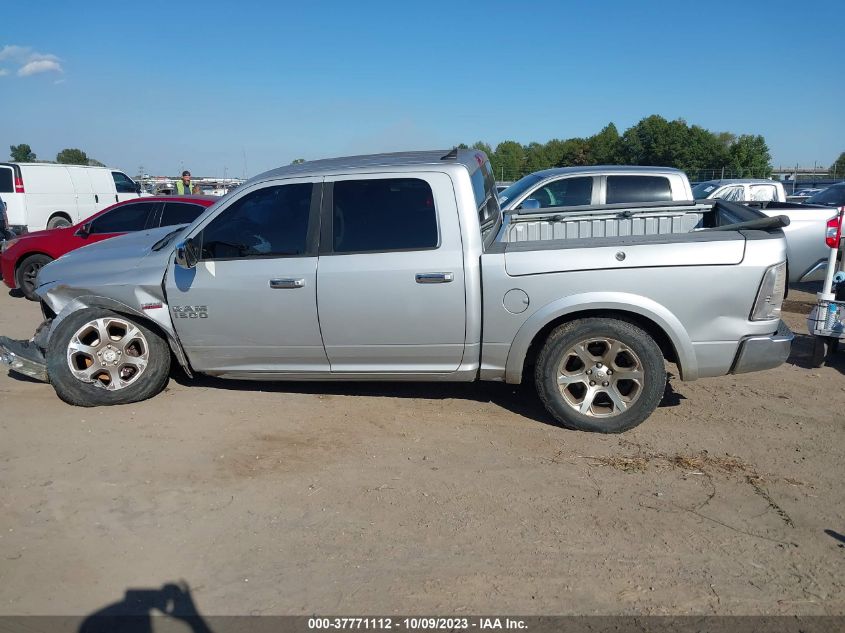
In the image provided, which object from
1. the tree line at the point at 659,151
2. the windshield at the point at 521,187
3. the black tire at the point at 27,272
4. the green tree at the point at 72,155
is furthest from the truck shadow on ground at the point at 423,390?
the green tree at the point at 72,155

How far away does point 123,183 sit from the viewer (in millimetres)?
19188

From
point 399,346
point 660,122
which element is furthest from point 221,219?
point 660,122

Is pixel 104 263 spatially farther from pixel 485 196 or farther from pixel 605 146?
pixel 605 146

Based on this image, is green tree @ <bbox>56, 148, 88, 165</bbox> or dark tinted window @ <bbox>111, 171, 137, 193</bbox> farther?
green tree @ <bbox>56, 148, 88, 165</bbox>

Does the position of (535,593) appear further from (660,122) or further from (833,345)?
(660,122)

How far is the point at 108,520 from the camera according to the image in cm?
372

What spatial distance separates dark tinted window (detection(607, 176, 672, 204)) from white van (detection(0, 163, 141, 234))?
42.2ft

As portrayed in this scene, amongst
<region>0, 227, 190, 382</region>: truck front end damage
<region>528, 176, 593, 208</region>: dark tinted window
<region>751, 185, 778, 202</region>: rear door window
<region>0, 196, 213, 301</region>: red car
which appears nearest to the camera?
<region>0, 227, 190, 382</region>: truck front end damage

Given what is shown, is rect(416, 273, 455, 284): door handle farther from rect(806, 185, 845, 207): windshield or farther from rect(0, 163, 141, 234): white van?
rect(0, 163, 141, 234): white van

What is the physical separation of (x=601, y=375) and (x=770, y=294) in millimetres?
1200

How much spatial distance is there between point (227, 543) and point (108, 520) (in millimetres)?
767

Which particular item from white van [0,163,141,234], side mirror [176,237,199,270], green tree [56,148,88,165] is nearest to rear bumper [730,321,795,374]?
side mirror [176,237,199,270]

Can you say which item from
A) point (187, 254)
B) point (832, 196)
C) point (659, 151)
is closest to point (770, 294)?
point (187, 254)

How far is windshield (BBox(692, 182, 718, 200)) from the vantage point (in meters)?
14.9
